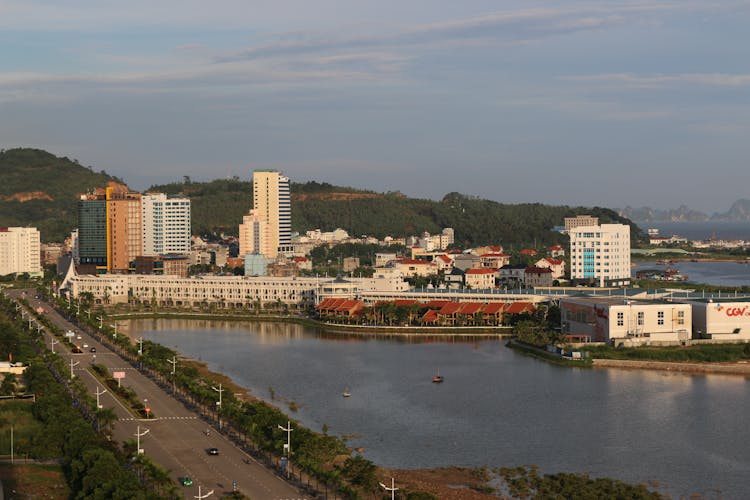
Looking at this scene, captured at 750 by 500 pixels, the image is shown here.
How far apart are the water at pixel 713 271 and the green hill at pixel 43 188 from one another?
133 feet

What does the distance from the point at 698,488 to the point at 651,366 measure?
424 inches

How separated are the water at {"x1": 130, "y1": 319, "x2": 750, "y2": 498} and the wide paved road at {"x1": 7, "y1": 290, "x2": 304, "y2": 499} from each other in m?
2.18

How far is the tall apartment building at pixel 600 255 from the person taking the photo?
44.3 m

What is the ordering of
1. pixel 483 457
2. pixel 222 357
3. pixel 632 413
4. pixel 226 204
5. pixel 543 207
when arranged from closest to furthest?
1. pixel 483 457
2. pixel 632 413
3. pixel 222 357
4. pixel 226 204
5. pixel 543 207

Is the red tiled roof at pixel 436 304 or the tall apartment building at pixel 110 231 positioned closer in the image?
the red tiled roof at pixel 436 304

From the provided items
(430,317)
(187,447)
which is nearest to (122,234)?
(430,317)

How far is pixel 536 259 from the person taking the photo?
2293 inches

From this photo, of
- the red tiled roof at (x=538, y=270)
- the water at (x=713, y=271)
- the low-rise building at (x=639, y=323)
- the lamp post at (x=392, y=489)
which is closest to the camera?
the lamp post at (x=392, y=489)

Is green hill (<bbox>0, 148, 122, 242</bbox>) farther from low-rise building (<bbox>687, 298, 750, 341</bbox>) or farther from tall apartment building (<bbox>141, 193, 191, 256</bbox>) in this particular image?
low-rise building (<bbox>687, 298, 750, 341</bbox>)

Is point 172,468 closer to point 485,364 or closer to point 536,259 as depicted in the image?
point 485,364

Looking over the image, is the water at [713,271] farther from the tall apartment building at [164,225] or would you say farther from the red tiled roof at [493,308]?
the tall apartment building at [164,225]

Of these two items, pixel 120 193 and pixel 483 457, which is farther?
pixel 120 193

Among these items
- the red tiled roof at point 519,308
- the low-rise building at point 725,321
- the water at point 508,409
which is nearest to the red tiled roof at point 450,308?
the red tiled roof at point 519,308

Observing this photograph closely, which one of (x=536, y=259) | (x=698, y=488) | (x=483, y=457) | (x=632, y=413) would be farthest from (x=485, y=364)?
(x=536, y=259)
